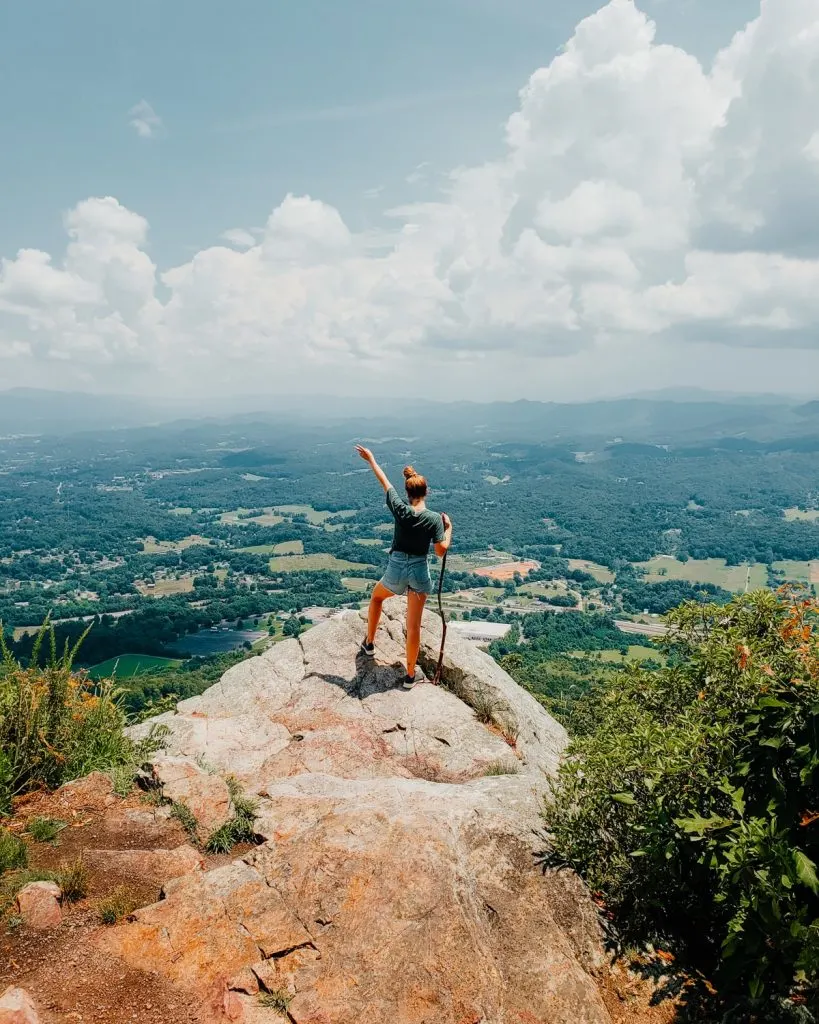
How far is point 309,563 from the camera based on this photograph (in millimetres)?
166875

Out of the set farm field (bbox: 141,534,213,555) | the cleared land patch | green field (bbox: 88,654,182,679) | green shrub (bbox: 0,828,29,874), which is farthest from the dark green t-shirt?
farm field (bbox: 141,534,213,555)

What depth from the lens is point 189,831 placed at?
677 cm

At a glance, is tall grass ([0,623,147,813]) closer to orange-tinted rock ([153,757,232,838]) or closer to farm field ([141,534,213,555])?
orange-tinted rock ([153,757,232,838])

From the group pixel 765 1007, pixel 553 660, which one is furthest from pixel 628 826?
pixel 553 660

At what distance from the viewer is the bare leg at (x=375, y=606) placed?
10742 millimetres

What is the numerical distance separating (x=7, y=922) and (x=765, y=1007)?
230 inches

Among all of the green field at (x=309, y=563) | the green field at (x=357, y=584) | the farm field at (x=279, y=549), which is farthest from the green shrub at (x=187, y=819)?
the farm field at (x=279, y=549)

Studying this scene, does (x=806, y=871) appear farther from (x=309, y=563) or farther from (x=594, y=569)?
(x=594, y=569)

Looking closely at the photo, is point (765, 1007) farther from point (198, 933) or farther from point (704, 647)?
point (198, 933)

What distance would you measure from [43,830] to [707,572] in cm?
18049

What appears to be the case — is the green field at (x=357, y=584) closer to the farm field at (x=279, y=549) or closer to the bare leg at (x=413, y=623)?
the farm field at (x=279, y=549)

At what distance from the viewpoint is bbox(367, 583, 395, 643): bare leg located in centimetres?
1074

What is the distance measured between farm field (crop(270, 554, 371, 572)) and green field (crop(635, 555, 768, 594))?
80.9 meters

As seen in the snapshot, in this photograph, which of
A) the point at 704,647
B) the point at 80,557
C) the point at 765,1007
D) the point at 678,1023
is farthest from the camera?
the point at 80,557
